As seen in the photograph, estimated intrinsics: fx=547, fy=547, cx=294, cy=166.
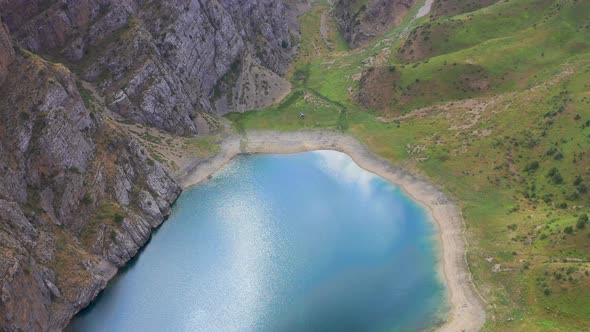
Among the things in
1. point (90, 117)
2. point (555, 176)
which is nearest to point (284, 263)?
Result: point (90, 117)

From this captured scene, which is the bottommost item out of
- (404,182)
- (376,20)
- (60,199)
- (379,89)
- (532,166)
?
(60,199)

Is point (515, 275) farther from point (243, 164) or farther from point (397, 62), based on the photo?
point (397, 62)

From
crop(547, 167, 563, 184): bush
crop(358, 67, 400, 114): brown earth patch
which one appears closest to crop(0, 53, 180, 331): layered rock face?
crop(358, 67, 400, 114): brown earth patch

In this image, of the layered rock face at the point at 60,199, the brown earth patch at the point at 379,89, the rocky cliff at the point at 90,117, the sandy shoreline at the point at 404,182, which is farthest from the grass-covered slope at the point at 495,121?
the layered rock face at the point at 60,199

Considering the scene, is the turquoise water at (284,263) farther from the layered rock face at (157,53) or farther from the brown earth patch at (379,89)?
the layered rock face at (157,53)

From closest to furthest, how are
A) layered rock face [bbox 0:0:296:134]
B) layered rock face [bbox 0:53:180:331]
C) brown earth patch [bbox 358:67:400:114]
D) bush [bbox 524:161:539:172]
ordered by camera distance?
layered rock face [bbox 0:53:180:331]
bush [bbox 524:161:539:172]
layered rock face [bbox 0:0:296:134]
brown earth patch [bbox 358:67:400:114]

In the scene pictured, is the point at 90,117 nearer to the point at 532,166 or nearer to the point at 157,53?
the point at 157,53

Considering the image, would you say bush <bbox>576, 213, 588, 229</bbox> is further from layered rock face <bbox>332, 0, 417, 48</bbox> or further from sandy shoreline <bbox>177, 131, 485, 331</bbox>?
layered rock face <bbox>332, 0, 417, 48</bbox>
